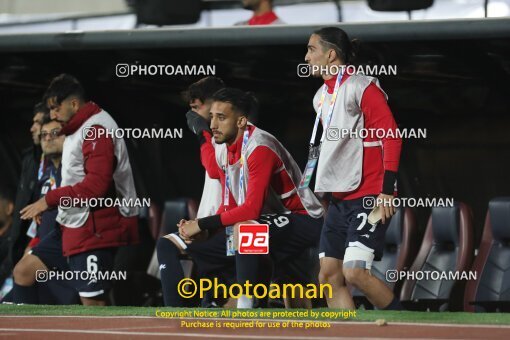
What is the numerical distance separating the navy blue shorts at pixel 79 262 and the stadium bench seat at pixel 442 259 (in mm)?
1752

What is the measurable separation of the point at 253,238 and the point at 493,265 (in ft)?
5.07

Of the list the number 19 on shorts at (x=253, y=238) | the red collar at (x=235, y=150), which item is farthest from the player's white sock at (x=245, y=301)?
the red collar at (x=235, y=150)

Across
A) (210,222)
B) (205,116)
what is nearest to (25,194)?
(205,116)

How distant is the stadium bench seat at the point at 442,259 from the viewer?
310 inches

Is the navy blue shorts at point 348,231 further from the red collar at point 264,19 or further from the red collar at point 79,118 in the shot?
the red collar at point 79,118

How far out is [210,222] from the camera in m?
7.32

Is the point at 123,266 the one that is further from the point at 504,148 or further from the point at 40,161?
the point at 504,148

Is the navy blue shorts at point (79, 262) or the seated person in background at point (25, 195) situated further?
the seated person in background at point (25, 195)

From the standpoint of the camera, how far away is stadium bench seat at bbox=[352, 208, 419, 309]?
8.04 metres

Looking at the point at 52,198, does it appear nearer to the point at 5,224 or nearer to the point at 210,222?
the point at 210,222

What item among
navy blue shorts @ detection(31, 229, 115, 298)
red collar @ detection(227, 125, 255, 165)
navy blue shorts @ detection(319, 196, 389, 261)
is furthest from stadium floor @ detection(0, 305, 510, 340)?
red collar @ detection(227, 125, 255, 165)

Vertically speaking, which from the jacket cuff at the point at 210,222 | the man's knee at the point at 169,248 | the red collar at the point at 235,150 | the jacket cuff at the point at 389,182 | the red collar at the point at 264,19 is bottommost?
the man's knee at the point at 169,248

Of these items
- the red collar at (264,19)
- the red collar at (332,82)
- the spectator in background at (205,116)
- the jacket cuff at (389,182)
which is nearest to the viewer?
the jacket cuff at (389,182)

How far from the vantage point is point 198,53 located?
8.05 metres
